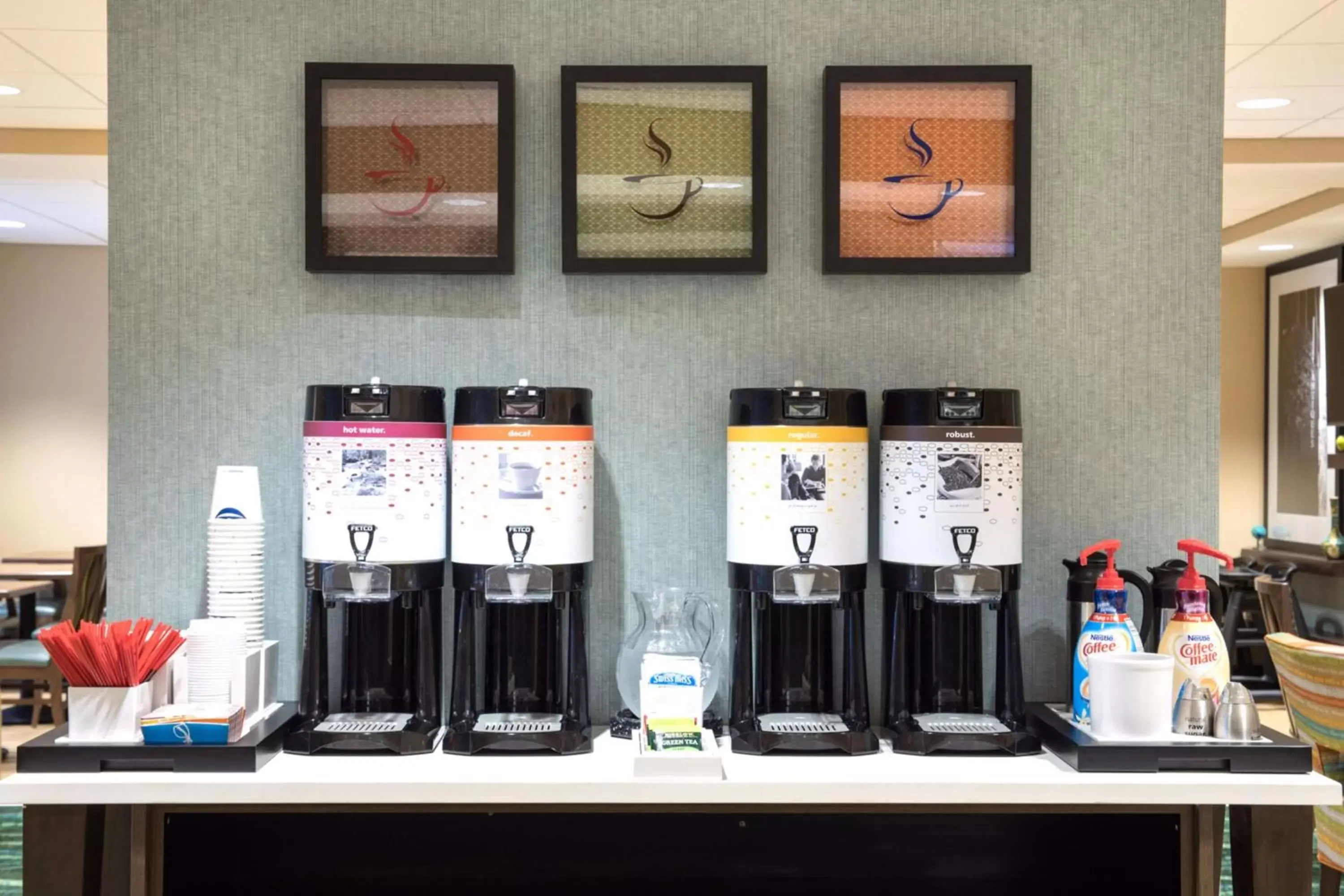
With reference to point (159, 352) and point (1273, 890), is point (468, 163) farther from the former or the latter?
point (1273, 890)

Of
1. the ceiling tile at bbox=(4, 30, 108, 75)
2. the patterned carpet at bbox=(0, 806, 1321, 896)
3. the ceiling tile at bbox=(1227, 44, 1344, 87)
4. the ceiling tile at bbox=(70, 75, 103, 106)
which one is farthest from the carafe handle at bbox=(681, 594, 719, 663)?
the ceiling tile at bbox=(70, 75, 103, 106)

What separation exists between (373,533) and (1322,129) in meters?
5.05

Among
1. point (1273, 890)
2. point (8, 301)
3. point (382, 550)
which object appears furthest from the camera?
point (8, 301)

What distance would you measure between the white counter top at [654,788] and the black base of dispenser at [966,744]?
8cm

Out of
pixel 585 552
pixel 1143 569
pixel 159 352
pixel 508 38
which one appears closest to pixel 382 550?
pixel 585 552

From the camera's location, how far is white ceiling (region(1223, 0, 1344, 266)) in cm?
373

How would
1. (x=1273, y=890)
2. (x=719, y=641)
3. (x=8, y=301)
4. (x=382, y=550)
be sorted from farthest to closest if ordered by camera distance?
(x=8, y=301)
(x=719, y=641)
(x=382, y=550)
(x=1273, y=890)

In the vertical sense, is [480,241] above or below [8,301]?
below

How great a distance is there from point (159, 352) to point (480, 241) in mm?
547

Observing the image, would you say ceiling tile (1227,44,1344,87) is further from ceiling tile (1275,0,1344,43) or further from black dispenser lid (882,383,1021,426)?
black dispenser lid (882,383,1021,426)

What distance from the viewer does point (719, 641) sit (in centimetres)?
182

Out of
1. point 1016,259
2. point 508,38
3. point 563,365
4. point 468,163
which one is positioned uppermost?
point 508,38

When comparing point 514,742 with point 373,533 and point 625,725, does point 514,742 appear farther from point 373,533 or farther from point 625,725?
point 373,533

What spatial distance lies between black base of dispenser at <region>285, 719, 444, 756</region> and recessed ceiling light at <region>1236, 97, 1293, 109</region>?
4414 millimetres
